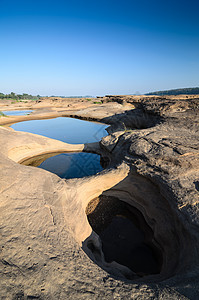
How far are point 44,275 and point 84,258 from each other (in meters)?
0.80

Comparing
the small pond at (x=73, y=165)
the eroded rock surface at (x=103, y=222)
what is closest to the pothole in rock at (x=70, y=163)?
the small pond at (x=73, y=165)

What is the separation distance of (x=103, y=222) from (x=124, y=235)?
946mm

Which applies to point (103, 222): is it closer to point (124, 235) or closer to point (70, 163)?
point (124, 235)

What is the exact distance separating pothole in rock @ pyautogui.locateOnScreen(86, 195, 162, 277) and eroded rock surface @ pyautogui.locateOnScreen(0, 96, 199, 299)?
0.06m

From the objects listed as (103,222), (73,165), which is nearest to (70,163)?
(73,165)

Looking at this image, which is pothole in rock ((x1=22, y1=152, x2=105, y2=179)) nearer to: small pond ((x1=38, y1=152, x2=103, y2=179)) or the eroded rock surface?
small pond ((x1=38, y1=152, x2=103, y2=179))

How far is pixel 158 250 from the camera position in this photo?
4273 millimetres

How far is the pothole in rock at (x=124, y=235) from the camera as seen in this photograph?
13.5ft

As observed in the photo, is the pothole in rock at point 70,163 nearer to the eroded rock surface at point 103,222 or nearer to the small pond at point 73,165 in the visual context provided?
the small pond at point 73,165

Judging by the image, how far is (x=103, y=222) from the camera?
546cm

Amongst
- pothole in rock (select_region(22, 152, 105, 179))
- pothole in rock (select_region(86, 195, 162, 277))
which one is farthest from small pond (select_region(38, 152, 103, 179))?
pothole in rock (select_region(86, 195, 162, 277))

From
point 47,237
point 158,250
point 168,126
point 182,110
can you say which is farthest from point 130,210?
point 182,110

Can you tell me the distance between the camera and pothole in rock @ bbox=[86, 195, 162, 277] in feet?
13.5

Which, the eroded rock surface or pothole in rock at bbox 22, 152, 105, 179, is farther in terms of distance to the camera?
pothole in rock at bbox 22, 152, 105, 179
